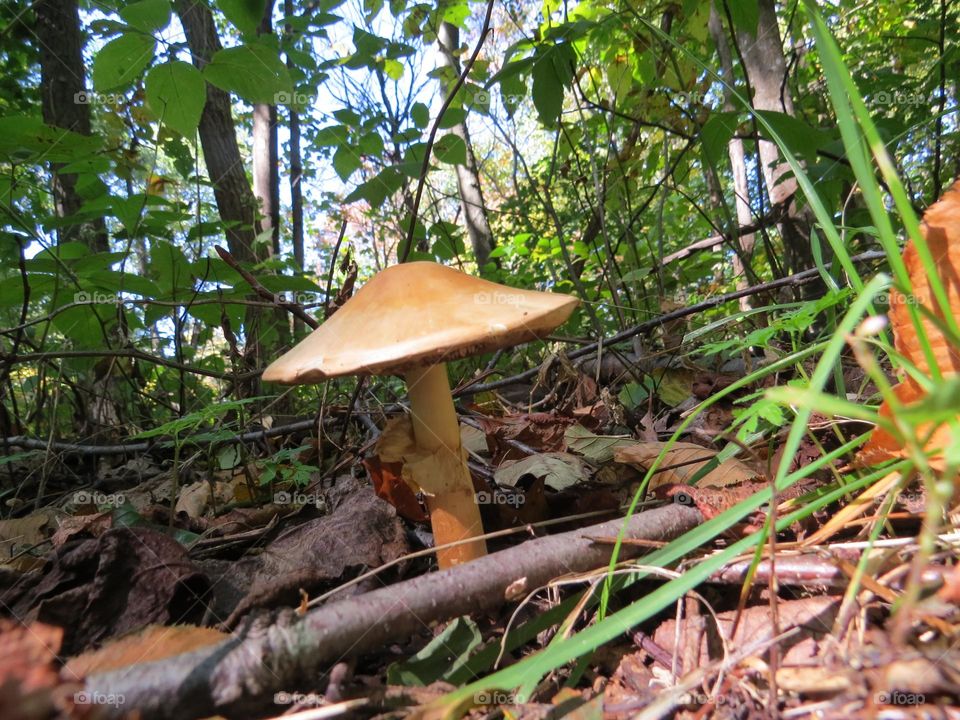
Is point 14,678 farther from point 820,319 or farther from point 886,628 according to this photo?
point 820,319

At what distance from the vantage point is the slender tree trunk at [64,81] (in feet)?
16.6

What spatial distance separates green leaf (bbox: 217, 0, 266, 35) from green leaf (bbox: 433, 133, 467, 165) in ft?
4.76

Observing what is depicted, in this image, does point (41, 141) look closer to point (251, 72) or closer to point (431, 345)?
point (251, 72)

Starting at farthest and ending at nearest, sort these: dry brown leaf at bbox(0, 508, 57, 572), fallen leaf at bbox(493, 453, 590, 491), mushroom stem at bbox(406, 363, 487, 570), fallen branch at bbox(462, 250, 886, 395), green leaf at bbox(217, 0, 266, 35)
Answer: green leaf at bbox(217, 0, 266, 35) < fallen branch at bbox(462, 250, 886, 395) < dry brown leaf at bbox(0, 508, 57, 572) < fallen leaf at bbox(493, 453, 590, 491) < mushroom stem at bbox(406, 363, 487, 570)

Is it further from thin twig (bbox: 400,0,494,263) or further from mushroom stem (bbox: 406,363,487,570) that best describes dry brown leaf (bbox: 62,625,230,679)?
thin twig (bbox: 400,0,494,263)

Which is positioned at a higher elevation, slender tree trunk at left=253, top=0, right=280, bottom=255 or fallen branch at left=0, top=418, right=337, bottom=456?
slender tree trunk at left=253, top=0, right=280, bottom=255

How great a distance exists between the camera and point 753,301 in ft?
12.4

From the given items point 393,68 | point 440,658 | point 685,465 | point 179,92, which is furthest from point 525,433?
point 393,68

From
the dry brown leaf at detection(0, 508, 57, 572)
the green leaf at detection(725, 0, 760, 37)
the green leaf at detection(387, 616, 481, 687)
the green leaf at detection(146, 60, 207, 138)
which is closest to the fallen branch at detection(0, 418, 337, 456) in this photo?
the dry brown leaf at detection(0, 508, 57, 572)

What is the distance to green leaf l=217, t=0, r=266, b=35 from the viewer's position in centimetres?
249

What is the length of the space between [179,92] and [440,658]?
2667 millimetres

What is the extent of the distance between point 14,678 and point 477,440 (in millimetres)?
1950

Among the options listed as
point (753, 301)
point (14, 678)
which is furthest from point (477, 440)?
point (753, 301)

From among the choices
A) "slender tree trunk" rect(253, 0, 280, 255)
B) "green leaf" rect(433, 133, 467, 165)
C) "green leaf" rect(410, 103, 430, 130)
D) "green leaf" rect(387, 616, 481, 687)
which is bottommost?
"green leaf" rect(387, 616, 481, 687)
